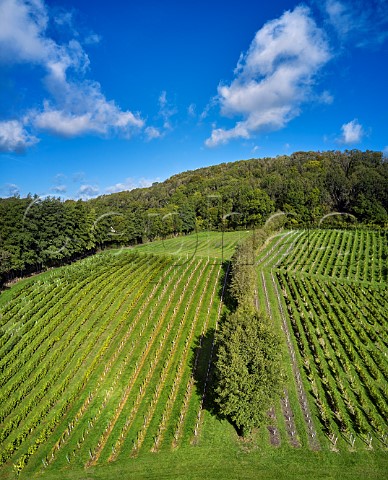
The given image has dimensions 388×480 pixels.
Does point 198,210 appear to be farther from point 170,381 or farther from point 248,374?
point 248,374

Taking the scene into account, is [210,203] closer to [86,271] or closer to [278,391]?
[86,271]

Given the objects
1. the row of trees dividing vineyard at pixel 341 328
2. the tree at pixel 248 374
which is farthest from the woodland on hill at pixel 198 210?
the tree at pixel 248 374

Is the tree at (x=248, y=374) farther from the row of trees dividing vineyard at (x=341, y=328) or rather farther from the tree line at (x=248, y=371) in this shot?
the row of trees dividing vineyard at (x=341, y=328)

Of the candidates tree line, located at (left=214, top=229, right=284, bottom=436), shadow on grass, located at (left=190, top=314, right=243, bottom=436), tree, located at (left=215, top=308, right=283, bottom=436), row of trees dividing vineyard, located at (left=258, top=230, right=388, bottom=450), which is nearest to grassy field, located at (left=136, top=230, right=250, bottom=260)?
row of trees dividing vineyard, located at (left=258, top=230, right=388, bottom=450)

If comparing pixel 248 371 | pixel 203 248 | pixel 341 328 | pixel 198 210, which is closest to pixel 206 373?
pixel 248 371

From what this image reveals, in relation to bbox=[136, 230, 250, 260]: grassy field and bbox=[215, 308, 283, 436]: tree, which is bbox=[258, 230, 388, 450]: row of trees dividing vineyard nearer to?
bbox=[215, 308, 283, 436]: tree
